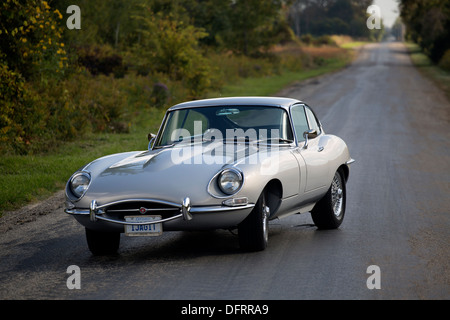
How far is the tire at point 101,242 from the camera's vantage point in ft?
22.6

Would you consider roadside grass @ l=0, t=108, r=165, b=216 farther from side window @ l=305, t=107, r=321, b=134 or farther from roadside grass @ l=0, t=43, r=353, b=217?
side window @ l=305, t=107, r=321, b=134

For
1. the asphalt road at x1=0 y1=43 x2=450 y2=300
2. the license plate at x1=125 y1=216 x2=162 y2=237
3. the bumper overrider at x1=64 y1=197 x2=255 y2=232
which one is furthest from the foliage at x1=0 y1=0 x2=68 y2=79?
the license plate at x1=125 y1=216 x2=162 y2=237

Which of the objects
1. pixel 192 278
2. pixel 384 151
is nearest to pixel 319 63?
pixel 384 151

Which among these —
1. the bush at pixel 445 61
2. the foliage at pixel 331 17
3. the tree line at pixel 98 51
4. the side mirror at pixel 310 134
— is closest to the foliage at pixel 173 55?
the tree line at pixel 98 51

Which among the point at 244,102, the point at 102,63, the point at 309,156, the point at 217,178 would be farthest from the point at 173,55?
the point at 217,178

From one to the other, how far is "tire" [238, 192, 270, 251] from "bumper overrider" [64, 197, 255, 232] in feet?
0.40

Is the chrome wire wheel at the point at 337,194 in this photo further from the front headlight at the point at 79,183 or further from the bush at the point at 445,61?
the bush at the point at 445,61

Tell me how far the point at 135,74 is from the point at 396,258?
19.9 m

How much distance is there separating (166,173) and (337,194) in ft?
9.29

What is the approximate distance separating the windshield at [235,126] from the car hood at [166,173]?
38 centimetres

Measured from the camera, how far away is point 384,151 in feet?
51.0

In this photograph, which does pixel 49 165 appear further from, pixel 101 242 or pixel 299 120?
pixel 101 242

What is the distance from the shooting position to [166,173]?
659 centimetres
